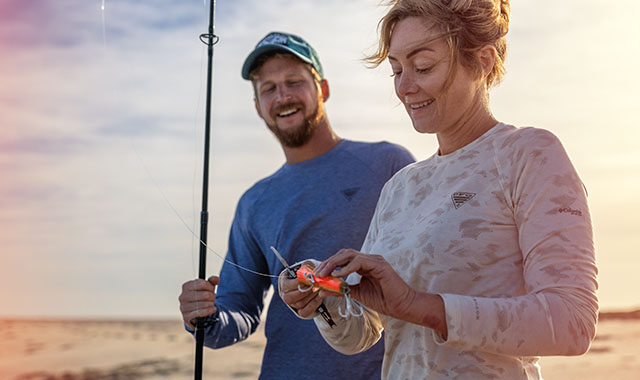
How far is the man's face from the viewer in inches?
144

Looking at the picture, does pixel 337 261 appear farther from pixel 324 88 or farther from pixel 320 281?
pixel 324 88

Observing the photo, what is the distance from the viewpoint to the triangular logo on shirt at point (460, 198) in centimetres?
188

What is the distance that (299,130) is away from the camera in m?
3.66

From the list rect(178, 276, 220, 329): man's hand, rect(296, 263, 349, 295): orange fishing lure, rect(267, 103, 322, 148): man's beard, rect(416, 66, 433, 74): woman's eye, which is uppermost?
rect(416, 66, 433, 74): woman's eye

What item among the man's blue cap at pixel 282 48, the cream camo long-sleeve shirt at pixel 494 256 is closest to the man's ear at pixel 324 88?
the man's blue cap at pixel 282 48

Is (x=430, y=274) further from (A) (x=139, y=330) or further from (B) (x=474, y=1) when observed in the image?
(A) (x=139, y=330)

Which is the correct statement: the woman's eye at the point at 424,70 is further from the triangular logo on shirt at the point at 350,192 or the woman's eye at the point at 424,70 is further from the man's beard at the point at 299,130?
the man's beard at the point at 299,130

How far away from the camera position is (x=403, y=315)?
66.4 inches

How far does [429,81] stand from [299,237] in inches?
61.3

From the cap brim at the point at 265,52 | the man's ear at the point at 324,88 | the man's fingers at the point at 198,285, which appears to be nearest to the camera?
the man's fingers at the point at 198,285

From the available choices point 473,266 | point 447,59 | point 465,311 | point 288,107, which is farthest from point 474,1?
point 288,107

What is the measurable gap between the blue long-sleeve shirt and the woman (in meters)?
0.99

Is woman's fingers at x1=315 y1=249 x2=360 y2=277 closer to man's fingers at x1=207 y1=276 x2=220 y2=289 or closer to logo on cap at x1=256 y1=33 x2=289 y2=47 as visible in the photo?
man's fingers at x1=207 y1=276 x2=220 y2=289

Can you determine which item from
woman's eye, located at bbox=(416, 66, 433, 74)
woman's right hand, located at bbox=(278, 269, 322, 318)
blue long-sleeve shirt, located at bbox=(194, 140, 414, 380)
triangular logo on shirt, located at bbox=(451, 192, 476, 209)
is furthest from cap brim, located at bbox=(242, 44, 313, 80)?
triangular logo on shirt, located at bbox=(451, 192, 476, 209)
